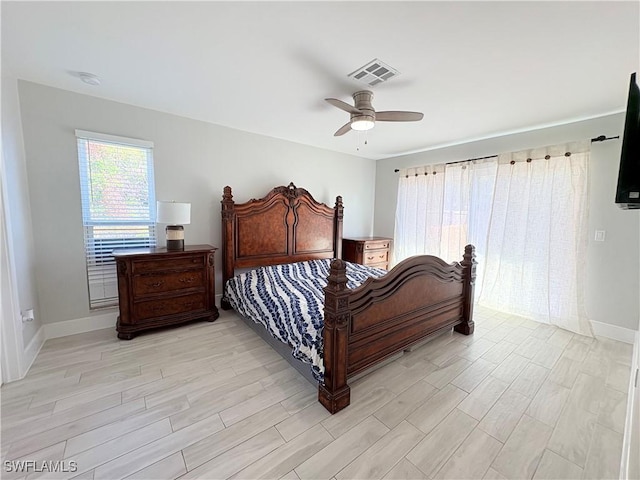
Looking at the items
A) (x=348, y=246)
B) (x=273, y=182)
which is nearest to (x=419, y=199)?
(x=348, y=246)

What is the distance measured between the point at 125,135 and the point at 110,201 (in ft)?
2.38

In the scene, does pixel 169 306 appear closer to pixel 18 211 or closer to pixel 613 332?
pixel 18 211

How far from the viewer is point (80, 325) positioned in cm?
266

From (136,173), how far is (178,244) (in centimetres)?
91

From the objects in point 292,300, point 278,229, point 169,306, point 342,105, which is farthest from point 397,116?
point 169,306

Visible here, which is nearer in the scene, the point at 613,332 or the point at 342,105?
the point at 342,105

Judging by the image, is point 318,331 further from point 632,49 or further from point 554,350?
point 632,49

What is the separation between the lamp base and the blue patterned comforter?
743 millimetres

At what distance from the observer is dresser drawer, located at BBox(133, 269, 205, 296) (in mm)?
2557

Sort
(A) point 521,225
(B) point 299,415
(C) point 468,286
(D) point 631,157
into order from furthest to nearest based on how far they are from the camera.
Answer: (A) point 521,225
(C) point 468,286
(B) point 299,415
(D) point 631,157

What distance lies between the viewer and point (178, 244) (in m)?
2.82

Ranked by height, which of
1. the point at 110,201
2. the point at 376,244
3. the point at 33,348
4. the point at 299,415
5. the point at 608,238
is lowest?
the point at 299,415

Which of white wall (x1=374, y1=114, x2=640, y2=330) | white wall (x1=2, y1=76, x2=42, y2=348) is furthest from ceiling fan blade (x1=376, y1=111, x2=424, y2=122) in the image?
white wall (x1=2, y1=76, x2=42, y2=348)

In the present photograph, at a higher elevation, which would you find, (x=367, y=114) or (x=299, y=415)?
(x=367, y=114)
